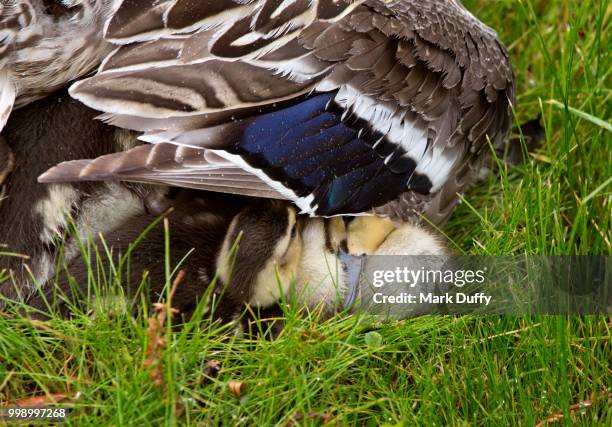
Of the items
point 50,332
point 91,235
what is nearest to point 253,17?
point 91,235

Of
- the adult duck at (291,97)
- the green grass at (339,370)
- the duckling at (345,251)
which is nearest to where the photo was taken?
the green grass at (339,370)

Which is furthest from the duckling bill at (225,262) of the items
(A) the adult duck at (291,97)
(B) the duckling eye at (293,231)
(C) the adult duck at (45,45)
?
(C) the adult duck at (45,45)

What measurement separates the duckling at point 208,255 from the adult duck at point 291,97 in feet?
0.44

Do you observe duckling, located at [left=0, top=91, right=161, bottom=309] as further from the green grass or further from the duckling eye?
the duckling eye

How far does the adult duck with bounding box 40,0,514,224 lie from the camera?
8.77 feet

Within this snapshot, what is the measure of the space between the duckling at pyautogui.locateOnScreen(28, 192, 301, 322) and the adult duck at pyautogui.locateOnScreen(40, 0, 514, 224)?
5.3 inches

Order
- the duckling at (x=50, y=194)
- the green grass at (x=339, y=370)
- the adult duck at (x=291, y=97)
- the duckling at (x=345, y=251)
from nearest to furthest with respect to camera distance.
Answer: the green grass at (x=339, y=370) → the adult duck at (x=291, y=97) → the duckling at (x=50, y=194) → the duckling at (x=345, y=251)

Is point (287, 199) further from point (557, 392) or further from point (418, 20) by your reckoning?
point (557, 392)

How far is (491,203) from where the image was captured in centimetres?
364

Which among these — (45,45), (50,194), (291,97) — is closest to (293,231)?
(291,97)

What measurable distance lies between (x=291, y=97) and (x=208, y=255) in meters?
0.50

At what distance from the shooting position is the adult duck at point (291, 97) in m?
2.67

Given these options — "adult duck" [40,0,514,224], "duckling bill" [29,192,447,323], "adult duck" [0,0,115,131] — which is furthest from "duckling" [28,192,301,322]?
"adult duck" [0,0,115,131]

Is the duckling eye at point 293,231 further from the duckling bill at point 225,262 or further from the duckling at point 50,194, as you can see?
the duckling at point 50,194
